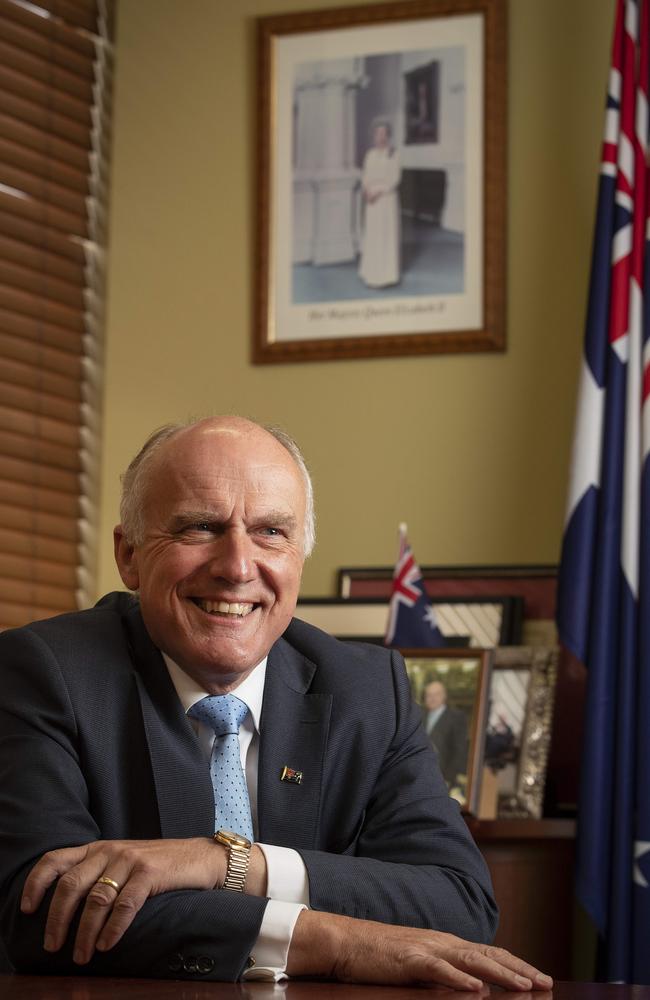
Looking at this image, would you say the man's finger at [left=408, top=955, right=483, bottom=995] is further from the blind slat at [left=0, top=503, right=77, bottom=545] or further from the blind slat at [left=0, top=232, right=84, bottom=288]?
the blind slat at [left=0, top=232, right=84, bottom=288]

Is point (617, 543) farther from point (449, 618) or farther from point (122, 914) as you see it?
point (122, 914)

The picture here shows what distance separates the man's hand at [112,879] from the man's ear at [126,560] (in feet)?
1.68

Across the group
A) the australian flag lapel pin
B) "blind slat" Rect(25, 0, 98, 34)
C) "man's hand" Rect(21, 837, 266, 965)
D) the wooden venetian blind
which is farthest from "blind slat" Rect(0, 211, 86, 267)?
"man's hand" Rect(21, 837, 266, 965)

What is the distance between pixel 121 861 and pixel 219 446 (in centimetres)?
62

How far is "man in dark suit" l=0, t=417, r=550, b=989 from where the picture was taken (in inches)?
60.3

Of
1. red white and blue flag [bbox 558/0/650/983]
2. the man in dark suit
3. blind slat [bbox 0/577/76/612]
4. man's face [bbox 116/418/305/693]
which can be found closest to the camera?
the man in dark suit

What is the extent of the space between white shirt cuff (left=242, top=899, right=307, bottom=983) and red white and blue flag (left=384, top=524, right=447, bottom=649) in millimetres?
1749

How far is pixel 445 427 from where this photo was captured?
144 inches

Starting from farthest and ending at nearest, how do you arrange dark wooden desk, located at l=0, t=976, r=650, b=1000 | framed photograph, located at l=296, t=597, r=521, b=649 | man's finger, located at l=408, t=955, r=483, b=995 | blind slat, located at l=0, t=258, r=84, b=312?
blind slat, located at l=0, t=258, r=84, b=312
framed photograph, located at l=296, t=597, r=521, b=649
man's finger, located at l=408, t=955, r=483, b=995
dark wooden desk, located at l=0, t=976, r=650, b=1000

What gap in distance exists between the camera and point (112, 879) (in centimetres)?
154

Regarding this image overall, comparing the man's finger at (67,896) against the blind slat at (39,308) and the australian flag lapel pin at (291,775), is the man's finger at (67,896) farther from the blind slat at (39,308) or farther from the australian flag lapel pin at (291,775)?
the blind slat at (39,308)

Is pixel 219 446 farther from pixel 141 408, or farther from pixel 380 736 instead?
pixel 141 408

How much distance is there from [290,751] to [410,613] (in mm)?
1400

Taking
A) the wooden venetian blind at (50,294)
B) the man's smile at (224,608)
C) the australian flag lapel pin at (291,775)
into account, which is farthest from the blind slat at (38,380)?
the australian flag lapel pin at (291,775)
